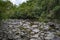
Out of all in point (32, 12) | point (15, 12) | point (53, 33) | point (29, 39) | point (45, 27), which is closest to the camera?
point (29, 39)

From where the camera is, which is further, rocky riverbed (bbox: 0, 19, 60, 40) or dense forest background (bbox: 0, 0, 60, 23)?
dense forest background (bbox: 0, 0, 60, 23)

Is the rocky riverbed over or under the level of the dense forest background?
under

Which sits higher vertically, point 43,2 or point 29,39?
point 43,2

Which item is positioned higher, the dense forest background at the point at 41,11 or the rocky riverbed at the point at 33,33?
the dense forest background at the point at 41,11

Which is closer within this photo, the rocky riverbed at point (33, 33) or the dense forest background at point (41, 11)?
the rocky riverbed at point (33, 33)

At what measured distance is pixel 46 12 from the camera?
15156 mm

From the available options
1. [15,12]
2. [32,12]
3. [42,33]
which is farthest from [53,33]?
[15,12]

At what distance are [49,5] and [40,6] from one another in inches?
36.9

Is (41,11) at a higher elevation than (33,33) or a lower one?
higher

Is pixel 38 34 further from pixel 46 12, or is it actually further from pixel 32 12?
pixel 32 12

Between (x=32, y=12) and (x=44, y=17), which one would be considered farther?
(x=32, y=12)

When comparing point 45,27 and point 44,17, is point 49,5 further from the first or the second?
point 45,27

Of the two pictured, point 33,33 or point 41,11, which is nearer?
point 33,33

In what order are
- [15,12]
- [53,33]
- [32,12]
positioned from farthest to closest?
1. [15,12]
2. [32,12]
3. [53,33]
